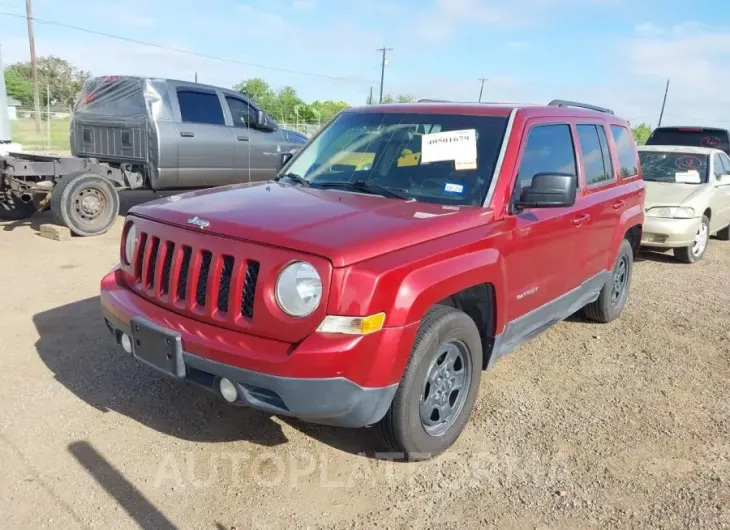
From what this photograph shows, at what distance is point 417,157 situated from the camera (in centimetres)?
374

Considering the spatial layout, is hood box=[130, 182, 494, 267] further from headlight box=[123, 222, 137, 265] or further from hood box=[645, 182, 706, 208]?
hood box=[645, 182, 706, 208]

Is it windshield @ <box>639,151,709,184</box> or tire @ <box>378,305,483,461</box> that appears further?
windshield @ <box>639,151,709,184</box>

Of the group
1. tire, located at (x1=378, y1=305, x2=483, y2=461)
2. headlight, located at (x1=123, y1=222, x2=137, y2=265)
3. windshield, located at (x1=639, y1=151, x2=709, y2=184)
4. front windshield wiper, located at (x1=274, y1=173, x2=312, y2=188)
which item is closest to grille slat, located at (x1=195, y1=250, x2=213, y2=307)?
headlight, located at (x1=123, y1=222, x2=137, y2=265)

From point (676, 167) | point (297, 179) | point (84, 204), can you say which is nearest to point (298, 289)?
point (297, 179)

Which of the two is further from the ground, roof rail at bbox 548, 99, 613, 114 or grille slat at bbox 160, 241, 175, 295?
roof rail at bbox 548, 99, 613, 114

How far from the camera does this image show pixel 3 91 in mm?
9438

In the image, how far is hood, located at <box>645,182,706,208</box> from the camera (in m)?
8.24

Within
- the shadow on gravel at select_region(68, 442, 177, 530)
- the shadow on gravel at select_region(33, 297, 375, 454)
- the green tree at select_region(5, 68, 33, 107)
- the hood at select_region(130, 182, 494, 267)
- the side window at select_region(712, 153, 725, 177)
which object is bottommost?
the shadow on gravel at select_region(68, 442, 177, 530)

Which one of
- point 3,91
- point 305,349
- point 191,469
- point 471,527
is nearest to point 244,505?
point 191,469

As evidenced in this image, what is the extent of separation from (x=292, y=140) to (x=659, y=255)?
20.8 ft

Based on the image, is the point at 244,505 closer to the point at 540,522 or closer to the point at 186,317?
the point at 186,317

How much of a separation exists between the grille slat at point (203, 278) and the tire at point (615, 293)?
11.9 feet

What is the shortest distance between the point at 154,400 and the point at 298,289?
5.52 feet

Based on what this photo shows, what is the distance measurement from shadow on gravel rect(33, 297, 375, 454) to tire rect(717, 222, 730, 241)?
9512 millimetres
